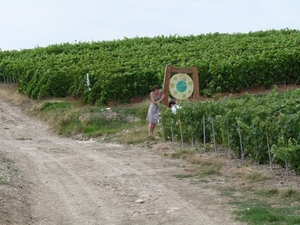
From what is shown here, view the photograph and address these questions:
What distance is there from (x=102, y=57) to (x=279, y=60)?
9.59 m

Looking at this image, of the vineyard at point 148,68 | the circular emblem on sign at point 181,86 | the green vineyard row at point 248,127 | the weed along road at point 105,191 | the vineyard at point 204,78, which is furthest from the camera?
the vineyard at point 148,68

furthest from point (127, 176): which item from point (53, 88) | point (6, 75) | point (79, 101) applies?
point (6, 75)

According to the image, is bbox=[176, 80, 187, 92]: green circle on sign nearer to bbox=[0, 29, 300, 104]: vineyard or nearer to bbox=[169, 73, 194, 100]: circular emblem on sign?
bbox=[169, 73, 194, 100]: circular emblem on sign

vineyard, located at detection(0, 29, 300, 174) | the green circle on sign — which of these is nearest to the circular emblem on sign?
the green circle on sign

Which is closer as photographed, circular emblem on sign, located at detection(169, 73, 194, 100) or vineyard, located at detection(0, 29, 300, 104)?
circular emblem on sign, located at detection(169, 73, 194, 100)

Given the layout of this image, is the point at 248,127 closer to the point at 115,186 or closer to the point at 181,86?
the point at 115,186

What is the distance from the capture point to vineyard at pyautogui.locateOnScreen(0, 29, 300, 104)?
29484mm

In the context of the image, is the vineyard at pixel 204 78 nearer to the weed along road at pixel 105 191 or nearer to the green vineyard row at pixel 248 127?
the green vineyard row at pixel 248 127

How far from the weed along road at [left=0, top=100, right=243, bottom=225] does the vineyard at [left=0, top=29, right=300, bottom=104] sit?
35.4 ft

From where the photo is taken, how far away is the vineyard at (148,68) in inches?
1161

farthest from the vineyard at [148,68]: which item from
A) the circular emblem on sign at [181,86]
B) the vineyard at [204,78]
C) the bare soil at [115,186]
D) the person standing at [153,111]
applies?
the bare soil at [115,186]

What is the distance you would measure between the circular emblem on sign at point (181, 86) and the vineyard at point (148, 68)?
6869 millimetres

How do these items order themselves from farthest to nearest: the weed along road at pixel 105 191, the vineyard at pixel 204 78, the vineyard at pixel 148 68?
the vineyard at pixel 148 68 → the vineyard at pixel 204 78 → the weed along road at pixel 105 191

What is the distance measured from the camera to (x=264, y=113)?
Result: 44.7 feet
